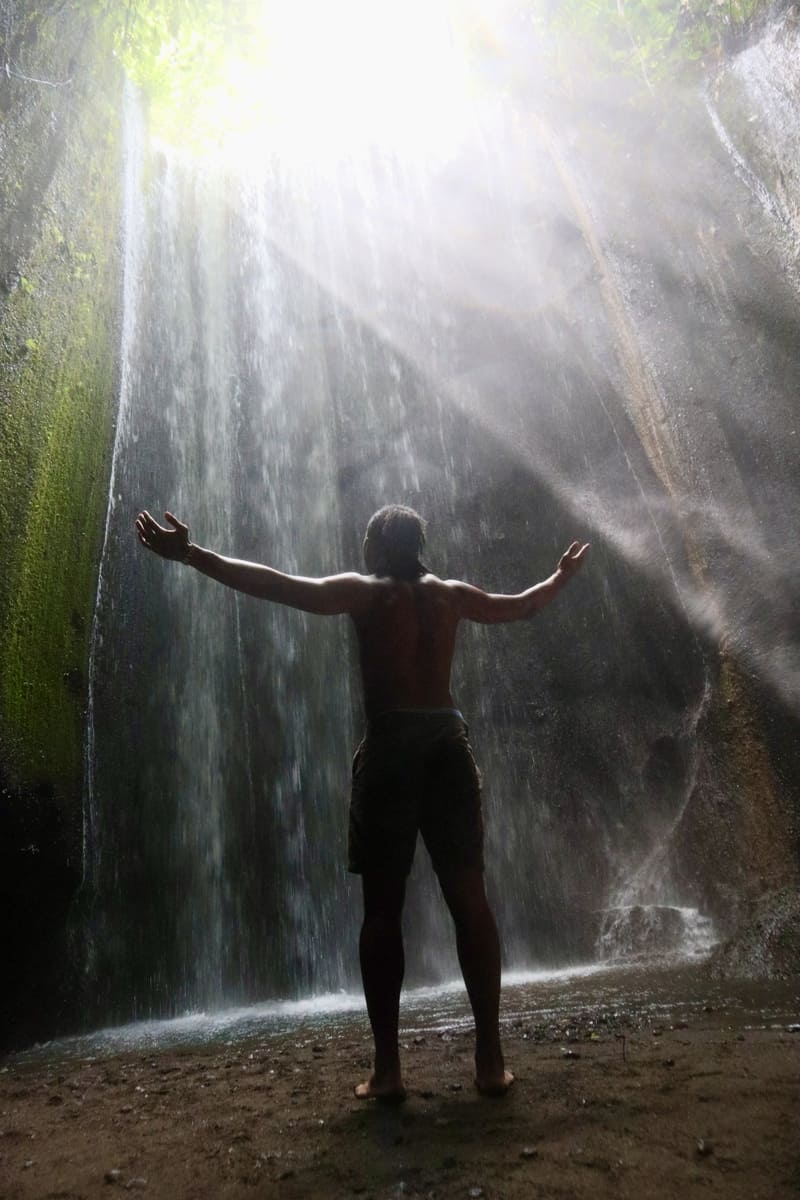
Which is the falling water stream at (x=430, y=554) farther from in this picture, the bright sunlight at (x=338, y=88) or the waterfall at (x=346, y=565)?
the bright sunlight at (x=338, y=88)

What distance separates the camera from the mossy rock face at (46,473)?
5227 mm

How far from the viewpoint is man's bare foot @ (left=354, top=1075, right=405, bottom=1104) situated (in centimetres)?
263

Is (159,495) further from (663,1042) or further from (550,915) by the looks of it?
(663,1042)

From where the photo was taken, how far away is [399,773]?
2848 millimetres

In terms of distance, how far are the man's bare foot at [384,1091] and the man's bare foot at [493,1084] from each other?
259mm

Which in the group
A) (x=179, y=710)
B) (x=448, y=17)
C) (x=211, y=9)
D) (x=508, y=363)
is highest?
(x=211, y=9)

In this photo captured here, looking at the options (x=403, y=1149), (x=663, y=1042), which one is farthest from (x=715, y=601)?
(x=403, y=1149)

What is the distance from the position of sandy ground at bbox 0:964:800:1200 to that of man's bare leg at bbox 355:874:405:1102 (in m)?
0.09

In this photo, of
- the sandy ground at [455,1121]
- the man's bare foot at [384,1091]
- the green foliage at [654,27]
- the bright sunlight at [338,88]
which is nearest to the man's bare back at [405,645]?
the man's bare foot at [384,1091]

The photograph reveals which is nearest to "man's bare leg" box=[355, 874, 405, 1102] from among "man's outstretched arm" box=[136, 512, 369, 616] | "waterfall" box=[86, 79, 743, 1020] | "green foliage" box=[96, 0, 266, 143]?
"man's outstretched arm" box=[136, 512, 369, 616]

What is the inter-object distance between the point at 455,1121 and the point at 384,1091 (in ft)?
1.18

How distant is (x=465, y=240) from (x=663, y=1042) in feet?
31.1

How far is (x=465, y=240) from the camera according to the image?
10.2 m

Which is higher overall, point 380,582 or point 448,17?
point 448,17
